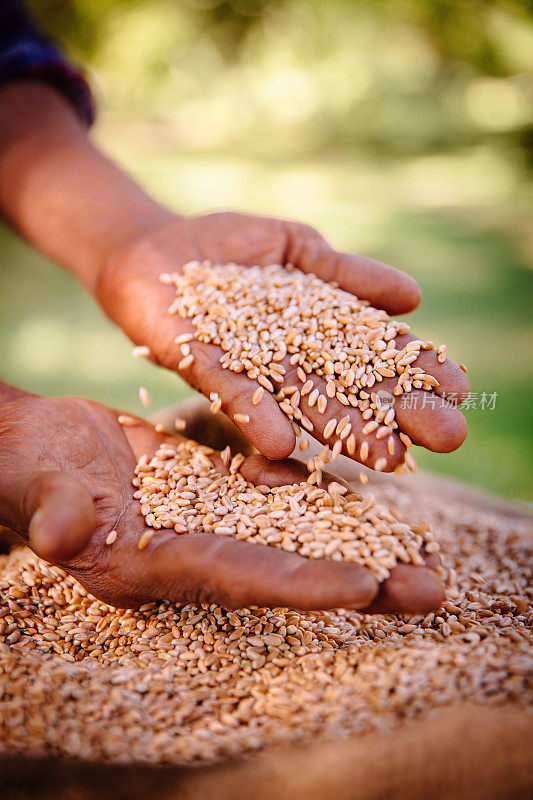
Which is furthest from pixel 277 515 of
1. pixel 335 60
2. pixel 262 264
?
pixel 335 60

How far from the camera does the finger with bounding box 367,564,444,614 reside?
1521 millimetres

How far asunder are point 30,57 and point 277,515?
2.65m

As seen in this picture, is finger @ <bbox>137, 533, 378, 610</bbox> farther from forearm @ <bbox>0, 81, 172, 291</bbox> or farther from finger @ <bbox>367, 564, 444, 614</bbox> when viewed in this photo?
forearm @ <bbox>0, 81, 172, 291</bbox>

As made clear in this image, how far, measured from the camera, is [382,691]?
1447 mm

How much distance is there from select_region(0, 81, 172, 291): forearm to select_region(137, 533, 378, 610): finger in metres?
1.45

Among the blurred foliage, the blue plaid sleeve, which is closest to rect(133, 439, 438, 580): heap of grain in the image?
the blue plaid sleeve

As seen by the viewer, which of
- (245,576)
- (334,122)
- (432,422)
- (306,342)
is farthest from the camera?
(334,122)

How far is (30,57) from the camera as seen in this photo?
126 inches

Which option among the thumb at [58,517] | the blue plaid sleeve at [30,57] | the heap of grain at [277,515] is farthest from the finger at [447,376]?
the blue plaid sleeve at [30,57]

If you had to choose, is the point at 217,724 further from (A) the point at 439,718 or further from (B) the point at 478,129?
(B) the point at 478,129

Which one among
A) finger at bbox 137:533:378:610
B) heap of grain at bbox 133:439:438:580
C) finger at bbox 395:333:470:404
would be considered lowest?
finger at bbox 137:533:378:610

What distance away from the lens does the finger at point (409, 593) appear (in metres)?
1.52

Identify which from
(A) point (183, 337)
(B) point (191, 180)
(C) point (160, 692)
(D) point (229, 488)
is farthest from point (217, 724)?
(B) point (191, 180)

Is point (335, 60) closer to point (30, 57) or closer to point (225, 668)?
point (30, 57)
